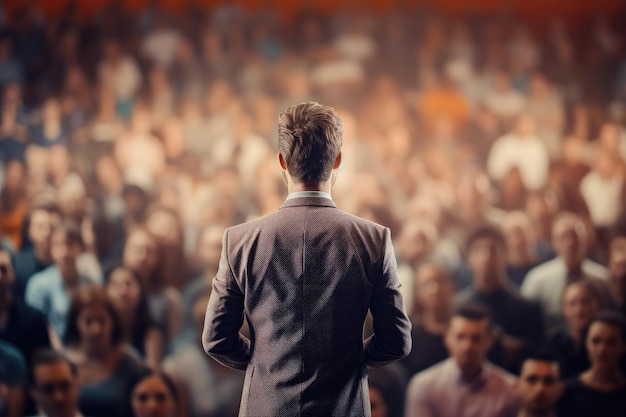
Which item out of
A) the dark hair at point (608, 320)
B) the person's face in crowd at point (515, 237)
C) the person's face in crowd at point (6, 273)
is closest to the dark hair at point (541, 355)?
the dark hair at point (608, 320)

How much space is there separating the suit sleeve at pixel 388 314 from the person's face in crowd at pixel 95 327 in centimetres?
381

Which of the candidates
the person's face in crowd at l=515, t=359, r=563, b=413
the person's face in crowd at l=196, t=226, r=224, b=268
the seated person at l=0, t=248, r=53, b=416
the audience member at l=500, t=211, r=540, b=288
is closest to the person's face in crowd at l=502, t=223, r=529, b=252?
the audience member at l=500, t=211, r=540, b=288

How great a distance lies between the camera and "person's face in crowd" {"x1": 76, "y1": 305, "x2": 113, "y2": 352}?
5.09 m

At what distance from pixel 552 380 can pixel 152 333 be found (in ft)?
10.2

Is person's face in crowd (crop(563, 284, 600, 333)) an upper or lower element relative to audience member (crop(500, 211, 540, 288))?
lower

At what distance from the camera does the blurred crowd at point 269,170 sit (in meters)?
5.12

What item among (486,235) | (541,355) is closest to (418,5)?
(486,235)

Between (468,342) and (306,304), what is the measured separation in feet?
12.0

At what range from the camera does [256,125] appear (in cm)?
544

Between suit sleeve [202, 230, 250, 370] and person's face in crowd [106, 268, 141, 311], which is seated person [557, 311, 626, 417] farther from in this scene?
suit sleeve [202, 230, 250, 370]

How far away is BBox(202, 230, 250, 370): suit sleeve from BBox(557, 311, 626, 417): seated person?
4.00 m

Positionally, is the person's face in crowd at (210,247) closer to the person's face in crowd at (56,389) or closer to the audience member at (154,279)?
the audience member at (154,279)

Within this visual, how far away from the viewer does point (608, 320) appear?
5133 mm

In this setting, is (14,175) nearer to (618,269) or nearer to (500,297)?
(500,297)
